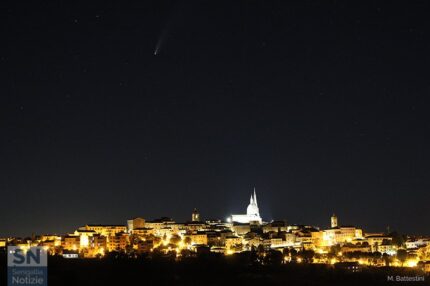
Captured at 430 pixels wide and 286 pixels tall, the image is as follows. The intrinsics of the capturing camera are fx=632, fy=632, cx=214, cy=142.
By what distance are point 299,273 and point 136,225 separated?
26.7 meters

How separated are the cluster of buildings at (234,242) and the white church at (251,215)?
1114 cm

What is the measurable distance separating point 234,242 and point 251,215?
2594 centimetres

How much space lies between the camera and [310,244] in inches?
2431

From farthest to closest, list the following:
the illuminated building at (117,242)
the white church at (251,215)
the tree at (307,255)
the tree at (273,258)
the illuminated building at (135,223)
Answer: the white church at (251,215)
the illuminated building at (135,223)
the illuminated building at (117,242)
the tree at (307,255)
the tree at (273,258)

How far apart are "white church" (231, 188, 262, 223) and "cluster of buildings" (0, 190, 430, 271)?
36.6 ft

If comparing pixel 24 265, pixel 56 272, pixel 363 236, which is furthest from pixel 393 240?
pixel 24 265

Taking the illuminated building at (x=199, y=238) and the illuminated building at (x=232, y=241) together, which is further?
the illuminated building at (x=199, y=238)

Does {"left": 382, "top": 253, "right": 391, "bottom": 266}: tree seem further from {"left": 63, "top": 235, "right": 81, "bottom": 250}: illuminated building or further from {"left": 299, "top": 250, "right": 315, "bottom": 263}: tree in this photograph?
{"left": 63, "top": 235, "right": 81, "bottom": 250}: illuminated building

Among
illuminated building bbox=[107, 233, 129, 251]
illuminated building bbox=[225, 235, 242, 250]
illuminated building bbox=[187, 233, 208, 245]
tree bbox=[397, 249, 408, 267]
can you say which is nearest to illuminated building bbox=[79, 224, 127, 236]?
illuminated building bbox=[107, 233, 129, 251]

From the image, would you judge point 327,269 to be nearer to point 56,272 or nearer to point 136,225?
point 56,272

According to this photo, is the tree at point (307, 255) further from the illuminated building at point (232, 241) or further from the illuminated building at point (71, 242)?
the illuminated building at point (71, 242)

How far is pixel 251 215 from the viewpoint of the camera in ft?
286

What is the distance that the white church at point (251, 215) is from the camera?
279ft

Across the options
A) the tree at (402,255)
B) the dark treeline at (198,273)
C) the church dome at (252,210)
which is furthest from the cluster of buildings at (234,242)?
the church dome at (252,210)
